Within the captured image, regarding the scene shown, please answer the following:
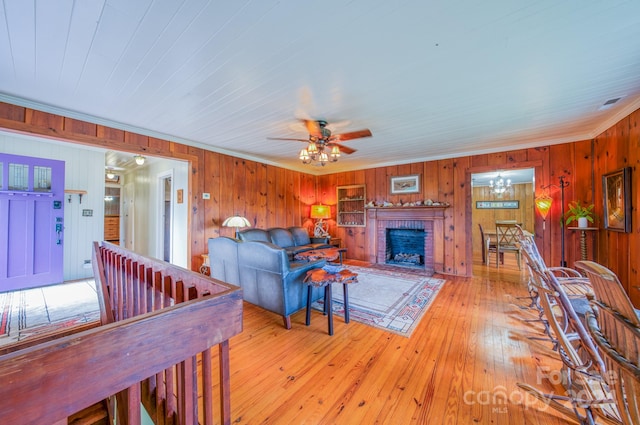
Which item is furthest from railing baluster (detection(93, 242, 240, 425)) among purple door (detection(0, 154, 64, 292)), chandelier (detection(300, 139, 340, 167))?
purple door (detection(0, 154, 64, 292))

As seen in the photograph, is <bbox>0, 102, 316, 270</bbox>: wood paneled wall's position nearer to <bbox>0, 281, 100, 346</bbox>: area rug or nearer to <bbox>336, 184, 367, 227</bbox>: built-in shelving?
<bbox>336, 184, 367, 227</bbox>: built-in shelving

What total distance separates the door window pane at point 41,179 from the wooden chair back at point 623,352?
20.6 feet

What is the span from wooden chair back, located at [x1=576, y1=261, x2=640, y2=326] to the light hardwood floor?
114 cm

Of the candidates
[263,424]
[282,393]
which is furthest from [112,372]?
[282,393]

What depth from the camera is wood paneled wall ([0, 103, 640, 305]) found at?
278 centimetres

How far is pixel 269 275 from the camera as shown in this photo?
2.63m

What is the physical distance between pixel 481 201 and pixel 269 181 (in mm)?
7216

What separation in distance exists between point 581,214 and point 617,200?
587 mm

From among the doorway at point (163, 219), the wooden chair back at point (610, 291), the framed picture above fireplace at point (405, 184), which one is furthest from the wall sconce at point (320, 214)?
the wooden chair back at point (610, 291)

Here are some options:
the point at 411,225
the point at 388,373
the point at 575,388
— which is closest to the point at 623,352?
the point at 575,388

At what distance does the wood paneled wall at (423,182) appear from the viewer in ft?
9.11

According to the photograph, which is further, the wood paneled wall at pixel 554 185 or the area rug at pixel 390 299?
the wood paneled wall at pixel 554 185

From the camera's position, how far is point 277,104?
8.71 feet

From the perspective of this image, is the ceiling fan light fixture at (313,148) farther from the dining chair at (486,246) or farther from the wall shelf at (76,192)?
the dining chair at (486,246)
